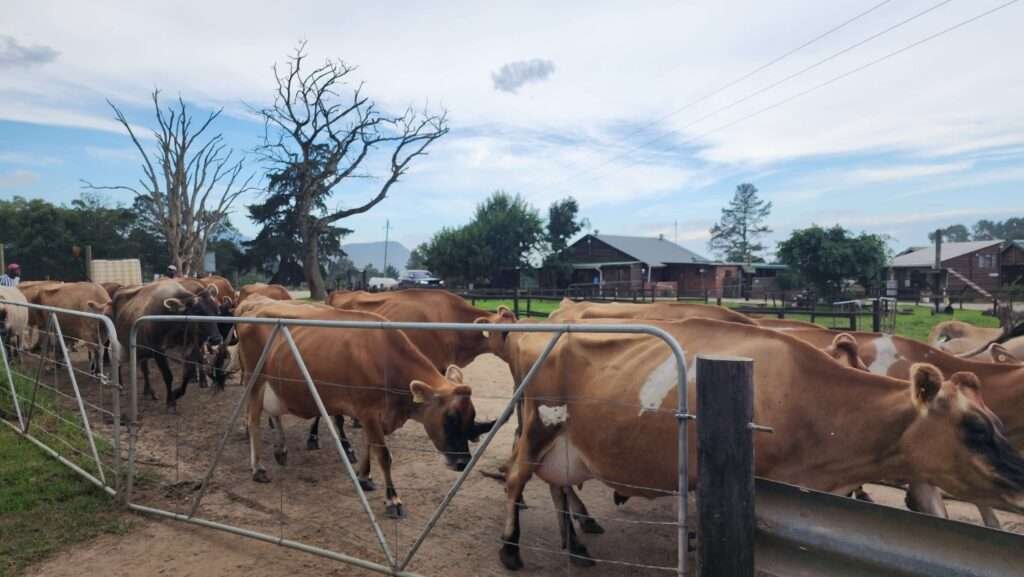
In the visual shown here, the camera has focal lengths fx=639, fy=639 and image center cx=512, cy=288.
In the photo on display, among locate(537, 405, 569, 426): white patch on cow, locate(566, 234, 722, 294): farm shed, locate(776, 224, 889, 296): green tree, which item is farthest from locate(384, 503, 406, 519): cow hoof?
locate(566, 234, 722, 294): farm shed

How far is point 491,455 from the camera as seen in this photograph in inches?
288

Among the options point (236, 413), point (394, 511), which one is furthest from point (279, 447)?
point (236, 413)

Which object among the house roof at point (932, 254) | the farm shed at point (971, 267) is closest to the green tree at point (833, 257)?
the farm shed at point (971, 267)

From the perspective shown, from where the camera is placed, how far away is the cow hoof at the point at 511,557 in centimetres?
457

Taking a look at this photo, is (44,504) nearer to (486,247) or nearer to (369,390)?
(369,390)

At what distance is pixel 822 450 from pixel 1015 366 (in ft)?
8.23

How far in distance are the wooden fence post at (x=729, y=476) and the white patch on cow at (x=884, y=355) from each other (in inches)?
165

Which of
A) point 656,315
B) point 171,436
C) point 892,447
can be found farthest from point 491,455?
point 892,447

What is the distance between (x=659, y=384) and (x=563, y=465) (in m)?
0.98

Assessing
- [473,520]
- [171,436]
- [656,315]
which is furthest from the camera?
[171,436]

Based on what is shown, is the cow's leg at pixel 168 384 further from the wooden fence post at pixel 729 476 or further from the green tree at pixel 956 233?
the green tree at pixel 956 233

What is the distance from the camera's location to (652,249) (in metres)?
58.7

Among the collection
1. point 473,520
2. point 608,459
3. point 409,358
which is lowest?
point 473,520

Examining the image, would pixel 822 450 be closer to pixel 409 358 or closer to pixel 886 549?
pixel 886 549
